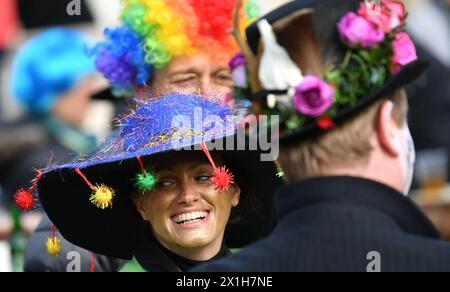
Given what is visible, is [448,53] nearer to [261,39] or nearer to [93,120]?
[93,120]

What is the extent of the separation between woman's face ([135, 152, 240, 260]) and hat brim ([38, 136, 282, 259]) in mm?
137

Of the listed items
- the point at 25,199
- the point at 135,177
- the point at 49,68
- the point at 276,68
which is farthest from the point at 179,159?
the point at 49,68

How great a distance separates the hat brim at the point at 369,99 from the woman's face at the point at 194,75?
77.7 inches

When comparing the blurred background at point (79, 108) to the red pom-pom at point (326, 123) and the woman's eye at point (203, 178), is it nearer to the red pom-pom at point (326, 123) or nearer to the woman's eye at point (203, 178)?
the woman's eye at point (203, 178)

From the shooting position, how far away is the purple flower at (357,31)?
323 centimetres

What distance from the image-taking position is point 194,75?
545 cm

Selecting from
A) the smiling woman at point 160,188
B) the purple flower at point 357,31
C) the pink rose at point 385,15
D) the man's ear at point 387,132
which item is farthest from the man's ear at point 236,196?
the man's ear at point 387,132

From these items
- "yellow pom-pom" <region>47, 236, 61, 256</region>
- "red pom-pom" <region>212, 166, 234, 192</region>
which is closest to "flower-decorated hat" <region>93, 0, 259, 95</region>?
"yellow pom-pom" <region>47, 236, 61, 256</region>

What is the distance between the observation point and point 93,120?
8.74 metres

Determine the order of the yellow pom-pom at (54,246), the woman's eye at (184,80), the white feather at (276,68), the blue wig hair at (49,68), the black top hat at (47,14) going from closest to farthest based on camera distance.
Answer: the white feather at (276,68) < the yellow pom-pom at (54,246) < the woman's eye at (184,80) < the blue wig hair at (49,68) < the black top hat at (47,14)

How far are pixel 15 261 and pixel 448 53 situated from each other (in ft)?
11.9

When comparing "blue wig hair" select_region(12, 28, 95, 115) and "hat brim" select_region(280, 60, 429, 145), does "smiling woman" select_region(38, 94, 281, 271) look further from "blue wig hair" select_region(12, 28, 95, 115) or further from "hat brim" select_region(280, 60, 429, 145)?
"blue wig hair" select_region(12, 28, 95, 115)
